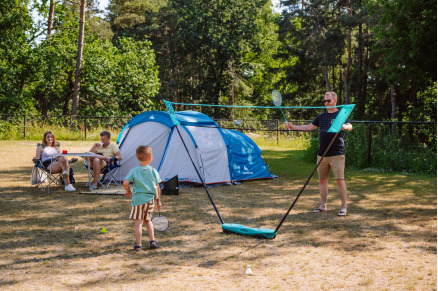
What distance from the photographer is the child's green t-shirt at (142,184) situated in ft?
15.9

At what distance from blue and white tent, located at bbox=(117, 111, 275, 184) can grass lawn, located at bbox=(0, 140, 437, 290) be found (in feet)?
2.94

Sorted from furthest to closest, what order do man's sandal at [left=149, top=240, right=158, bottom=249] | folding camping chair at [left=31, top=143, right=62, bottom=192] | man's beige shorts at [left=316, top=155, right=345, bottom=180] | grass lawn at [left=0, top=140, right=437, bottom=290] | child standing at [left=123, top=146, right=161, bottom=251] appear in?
folding camping chair at [left=31, top=143, right=62, bottom=192], man's beige shorts at [left=316, top=155, right=345, bottom=180], man's sandal at [left=149, top=240, right=158, bottom=249], child standing at [left=123, top=146, right=161, bottom=251], grass lawn at [left=0, top=140, right=437, bottom=290]

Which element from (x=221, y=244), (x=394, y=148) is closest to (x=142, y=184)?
(x=221, y=244)

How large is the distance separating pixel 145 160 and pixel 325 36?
29418mm

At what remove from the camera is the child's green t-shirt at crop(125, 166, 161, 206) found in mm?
4832

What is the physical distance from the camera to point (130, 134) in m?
9.94

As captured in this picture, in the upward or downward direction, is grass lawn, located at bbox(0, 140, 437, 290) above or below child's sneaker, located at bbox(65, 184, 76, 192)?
below

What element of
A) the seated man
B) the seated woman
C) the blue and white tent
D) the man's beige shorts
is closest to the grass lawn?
the seated woman

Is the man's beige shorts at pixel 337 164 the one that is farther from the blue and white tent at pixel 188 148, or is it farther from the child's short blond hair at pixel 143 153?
the blue and white tent at pixel 188 148

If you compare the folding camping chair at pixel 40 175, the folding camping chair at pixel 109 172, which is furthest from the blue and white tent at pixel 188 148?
the folding camping chair at pixel 40 175

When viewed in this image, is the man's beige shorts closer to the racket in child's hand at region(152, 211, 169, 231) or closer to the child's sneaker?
the racket in child's hand at region(152, 211, 169, 231)

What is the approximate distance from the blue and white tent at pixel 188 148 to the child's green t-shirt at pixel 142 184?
14.0 feet

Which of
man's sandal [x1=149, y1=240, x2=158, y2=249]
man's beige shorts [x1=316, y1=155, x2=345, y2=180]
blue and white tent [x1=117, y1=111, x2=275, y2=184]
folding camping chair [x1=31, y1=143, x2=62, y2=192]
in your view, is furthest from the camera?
blue and white tent [x1=117, y1=111, x2=275, y2=184]

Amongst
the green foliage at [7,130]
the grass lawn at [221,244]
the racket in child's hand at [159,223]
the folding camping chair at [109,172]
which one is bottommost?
the grass lawn at [221,244]
